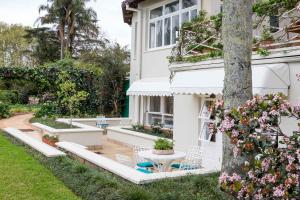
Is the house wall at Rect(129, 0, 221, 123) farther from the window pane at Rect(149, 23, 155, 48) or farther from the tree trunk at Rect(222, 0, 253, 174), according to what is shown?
the tree trunk at Rect(222, 0, 253, 174)

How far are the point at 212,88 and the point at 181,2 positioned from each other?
1533 cm

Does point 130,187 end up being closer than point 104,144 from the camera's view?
Yes

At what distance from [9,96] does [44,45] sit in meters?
28.6

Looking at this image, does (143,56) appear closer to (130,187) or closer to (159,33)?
(159,33)

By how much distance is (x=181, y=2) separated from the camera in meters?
30.8

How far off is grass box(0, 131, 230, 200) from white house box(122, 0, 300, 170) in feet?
15.4

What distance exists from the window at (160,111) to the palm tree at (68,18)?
4705 centimetres

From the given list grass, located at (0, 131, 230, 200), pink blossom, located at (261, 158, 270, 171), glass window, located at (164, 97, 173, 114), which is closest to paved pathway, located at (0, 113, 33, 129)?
glass window, located at (164, 97, 173, 114)

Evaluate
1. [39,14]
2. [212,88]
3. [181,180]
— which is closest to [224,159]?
[181,180]

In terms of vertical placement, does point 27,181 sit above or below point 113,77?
below

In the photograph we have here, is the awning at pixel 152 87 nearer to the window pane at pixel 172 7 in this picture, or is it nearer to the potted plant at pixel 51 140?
the window pane at pixel 172 7

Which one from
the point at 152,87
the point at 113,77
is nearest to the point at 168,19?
the point at 152,87

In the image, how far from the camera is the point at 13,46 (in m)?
97.2

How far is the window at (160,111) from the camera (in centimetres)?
3266
